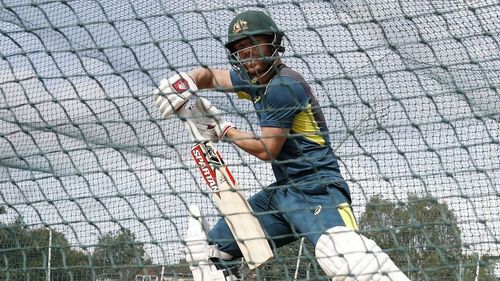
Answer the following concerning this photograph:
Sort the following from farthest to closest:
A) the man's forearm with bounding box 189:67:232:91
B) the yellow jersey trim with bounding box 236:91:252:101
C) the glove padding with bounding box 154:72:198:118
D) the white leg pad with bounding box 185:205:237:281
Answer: the yellow jersey trim with bounding box 236:91:252:101, the man's forearm with bounding box 189:67:232:91, the white leg pad with bounding box 185:205:237:281, the glove padding with bounding box 154:72:198:118

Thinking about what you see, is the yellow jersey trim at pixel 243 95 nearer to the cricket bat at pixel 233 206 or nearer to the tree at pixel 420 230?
the cricket bat at pixel 233 206

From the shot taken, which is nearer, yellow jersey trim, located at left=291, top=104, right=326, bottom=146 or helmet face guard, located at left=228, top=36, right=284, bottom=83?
helmet face guard, located at left=228, top=36, right=284, bottom=83

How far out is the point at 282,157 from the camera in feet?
12.9

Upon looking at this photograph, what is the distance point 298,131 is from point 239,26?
1.78 ft

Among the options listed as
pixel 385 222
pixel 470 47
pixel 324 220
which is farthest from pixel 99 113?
pixel 470 47

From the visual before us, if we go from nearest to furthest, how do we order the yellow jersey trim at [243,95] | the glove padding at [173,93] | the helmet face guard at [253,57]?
the helmet face guard at [253,57]
the glove padding at [173,93]
the yellow jersey trim at [243,95]

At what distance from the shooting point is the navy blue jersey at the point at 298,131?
12.3ft

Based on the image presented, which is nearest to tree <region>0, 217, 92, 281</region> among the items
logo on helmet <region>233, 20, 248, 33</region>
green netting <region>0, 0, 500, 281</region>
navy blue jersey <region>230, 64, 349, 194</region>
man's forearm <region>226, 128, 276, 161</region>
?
green netting <region>0, 0, 500, 281</region>

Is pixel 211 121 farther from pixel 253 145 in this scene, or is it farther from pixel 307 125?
pixel 307 125

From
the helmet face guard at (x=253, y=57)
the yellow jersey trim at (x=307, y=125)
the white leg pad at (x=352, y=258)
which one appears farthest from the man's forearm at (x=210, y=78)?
the white leg pad at (x=352, y=258)

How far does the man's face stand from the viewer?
3.83 meters

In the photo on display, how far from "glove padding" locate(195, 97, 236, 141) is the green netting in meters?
0.12

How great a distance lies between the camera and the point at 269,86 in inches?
146

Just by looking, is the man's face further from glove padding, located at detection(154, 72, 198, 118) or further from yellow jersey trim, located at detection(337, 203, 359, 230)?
yellow jersey trim, located at detection(337, 203, 359, 230)
